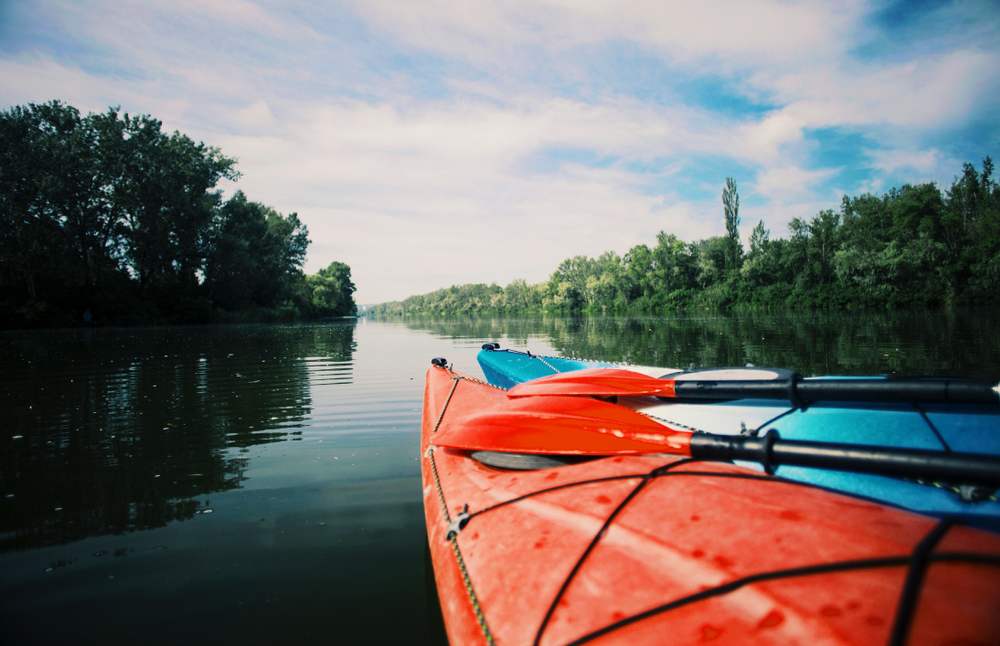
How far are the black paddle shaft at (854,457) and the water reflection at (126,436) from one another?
3.00 m

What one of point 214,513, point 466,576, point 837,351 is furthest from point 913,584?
point 837,351

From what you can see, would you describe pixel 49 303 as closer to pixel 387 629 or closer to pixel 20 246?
pixel 20 246

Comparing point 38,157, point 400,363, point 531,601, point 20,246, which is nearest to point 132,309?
point 20,246

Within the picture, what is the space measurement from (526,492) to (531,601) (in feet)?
1.96

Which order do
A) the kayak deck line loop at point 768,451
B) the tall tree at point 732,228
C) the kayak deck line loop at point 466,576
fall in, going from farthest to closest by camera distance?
the tall tree at point 732,228 < the kayak deck line loop at point 768,451 < the kayak deck line loop at point 466,576

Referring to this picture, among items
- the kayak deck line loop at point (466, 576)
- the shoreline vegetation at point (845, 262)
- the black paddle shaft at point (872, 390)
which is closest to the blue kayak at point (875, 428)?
the black paddle shaft at point (872, 390)

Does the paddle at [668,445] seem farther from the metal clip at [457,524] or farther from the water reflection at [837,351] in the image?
the water reflection at [837,351]

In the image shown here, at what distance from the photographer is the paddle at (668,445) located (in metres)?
1.28

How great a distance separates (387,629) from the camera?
1.87m

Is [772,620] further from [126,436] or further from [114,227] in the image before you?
[114,227]

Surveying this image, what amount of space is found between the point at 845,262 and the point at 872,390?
37298 millimetres

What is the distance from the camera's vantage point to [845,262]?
105 feet

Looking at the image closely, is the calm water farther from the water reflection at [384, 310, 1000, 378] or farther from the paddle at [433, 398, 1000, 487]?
the paddle at [433, 398, 1000, 487]

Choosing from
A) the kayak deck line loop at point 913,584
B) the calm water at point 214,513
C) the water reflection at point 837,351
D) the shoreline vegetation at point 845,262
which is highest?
the shoreline vegetation at point 845,262
